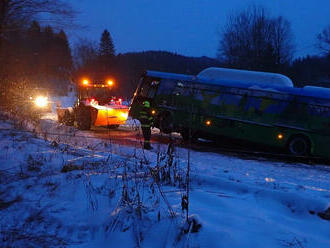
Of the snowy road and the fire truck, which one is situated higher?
the fire truck

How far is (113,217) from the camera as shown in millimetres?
4227

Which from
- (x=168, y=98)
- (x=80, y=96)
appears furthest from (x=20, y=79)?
(x=168, y=98)

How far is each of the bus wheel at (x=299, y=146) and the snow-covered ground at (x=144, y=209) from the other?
240 inches

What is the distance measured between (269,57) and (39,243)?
32.3 m

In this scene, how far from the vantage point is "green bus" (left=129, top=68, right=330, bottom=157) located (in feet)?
36.7

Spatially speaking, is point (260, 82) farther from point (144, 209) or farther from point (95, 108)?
point (144, 209)

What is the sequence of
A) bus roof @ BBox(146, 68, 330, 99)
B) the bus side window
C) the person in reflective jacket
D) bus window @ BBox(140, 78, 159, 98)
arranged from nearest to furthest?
1. the person in reflective jacket
2. bus roof @ BBox(146, 68, 330, 99)
3. the bus side window
4. bus window @ BBox(140, 78, 159, 98)

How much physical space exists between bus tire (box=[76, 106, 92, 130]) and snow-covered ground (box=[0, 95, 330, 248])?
27.5ft

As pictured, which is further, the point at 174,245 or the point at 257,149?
the point at 257,149

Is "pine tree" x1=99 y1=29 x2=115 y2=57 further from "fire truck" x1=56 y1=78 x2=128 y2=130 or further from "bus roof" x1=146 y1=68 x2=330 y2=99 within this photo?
"bus roof" x1=146 y1=68 x2=330 y2=99

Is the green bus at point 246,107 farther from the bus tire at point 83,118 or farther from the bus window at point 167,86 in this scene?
the bus tire at point 83,118

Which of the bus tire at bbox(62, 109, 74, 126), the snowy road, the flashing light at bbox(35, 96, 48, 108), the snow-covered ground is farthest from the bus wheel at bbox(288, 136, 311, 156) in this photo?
the flashing light at bbox(35, 96, 48, 108)

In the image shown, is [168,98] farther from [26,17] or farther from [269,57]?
[269,57]

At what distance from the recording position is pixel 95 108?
14.4 m
